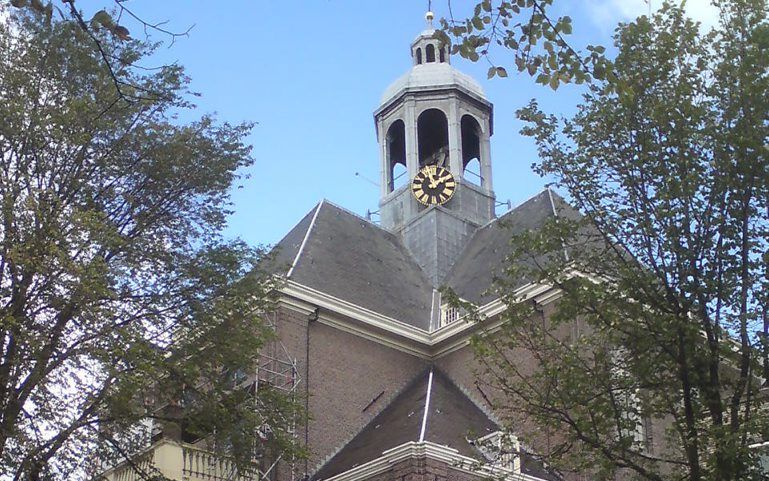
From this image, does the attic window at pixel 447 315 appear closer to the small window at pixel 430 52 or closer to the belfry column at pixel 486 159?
the belfry column at pixel 486 159

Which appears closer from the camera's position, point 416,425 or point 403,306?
point 416,425

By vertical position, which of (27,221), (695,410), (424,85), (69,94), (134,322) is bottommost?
(695,410)

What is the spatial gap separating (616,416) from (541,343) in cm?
145

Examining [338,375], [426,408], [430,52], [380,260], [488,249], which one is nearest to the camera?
[426,408]

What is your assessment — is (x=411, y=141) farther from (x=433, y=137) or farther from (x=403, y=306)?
(x=403, y=306)

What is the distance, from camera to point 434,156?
3372 cm

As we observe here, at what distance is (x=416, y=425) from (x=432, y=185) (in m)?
11.3

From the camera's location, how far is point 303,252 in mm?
27219

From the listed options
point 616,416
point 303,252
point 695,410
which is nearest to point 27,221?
point 616,416

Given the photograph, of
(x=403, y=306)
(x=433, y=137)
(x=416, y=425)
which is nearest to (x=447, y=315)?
(x=403, y=306)

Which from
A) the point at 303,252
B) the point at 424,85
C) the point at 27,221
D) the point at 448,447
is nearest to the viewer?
the point at 27,221

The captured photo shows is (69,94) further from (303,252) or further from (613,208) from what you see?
(303,252)

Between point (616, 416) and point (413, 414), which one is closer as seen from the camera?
point (616, 416)

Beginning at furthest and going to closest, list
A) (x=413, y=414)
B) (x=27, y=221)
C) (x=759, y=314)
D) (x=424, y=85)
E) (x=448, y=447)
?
(x=424, y=85)
(x=413, y=414)
(x=448, y=447)
(x=27, y=221)
(x=759, y=314)
